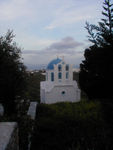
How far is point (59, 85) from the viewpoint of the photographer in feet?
49.9

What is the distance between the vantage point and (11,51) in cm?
827

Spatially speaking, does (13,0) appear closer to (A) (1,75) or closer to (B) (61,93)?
(A) (1,75)

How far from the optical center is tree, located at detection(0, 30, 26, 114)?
23.5 ft

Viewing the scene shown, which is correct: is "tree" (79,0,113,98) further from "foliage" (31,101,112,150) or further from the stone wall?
the stone wall

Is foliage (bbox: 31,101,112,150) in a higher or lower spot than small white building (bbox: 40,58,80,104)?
lower

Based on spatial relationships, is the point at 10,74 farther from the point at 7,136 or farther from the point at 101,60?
the point at 101,60

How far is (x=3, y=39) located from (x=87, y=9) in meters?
5.61

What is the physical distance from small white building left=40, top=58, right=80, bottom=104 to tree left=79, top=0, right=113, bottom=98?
189 cm

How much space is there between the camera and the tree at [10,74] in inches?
282

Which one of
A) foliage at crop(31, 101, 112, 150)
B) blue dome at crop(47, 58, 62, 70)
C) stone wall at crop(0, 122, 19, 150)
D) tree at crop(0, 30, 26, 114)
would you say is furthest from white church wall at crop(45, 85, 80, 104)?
stone wall at crop(0, 122, 19, 150)

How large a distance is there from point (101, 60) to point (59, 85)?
4568 millimetres

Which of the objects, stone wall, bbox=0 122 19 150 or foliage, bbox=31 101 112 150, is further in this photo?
foliage, bbox=31 101 112 150

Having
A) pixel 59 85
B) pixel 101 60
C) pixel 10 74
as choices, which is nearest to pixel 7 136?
pixel 10 74

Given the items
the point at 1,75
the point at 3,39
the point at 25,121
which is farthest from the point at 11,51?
the point at 25,121
